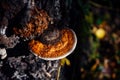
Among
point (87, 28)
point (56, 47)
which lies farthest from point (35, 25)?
point (87, 28)

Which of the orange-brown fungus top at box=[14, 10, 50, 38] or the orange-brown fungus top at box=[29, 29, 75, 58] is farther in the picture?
the orange-brown fungus top at box=[29, 29, 75, 58]

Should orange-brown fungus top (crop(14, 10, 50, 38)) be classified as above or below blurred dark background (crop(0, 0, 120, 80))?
above

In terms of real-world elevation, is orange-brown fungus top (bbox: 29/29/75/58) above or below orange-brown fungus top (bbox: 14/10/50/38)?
below

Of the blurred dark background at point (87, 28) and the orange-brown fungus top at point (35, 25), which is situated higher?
the orange-brown fungus top at point (35, 25)

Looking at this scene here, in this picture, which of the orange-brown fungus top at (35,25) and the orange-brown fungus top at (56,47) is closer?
the orange-brown fungus top at (35,25)

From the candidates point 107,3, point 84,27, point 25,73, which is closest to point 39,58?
point 25,73

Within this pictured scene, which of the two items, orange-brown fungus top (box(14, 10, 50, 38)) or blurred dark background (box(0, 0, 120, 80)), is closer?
orange-brown fungus top (box(14, 10, 50, 38))
